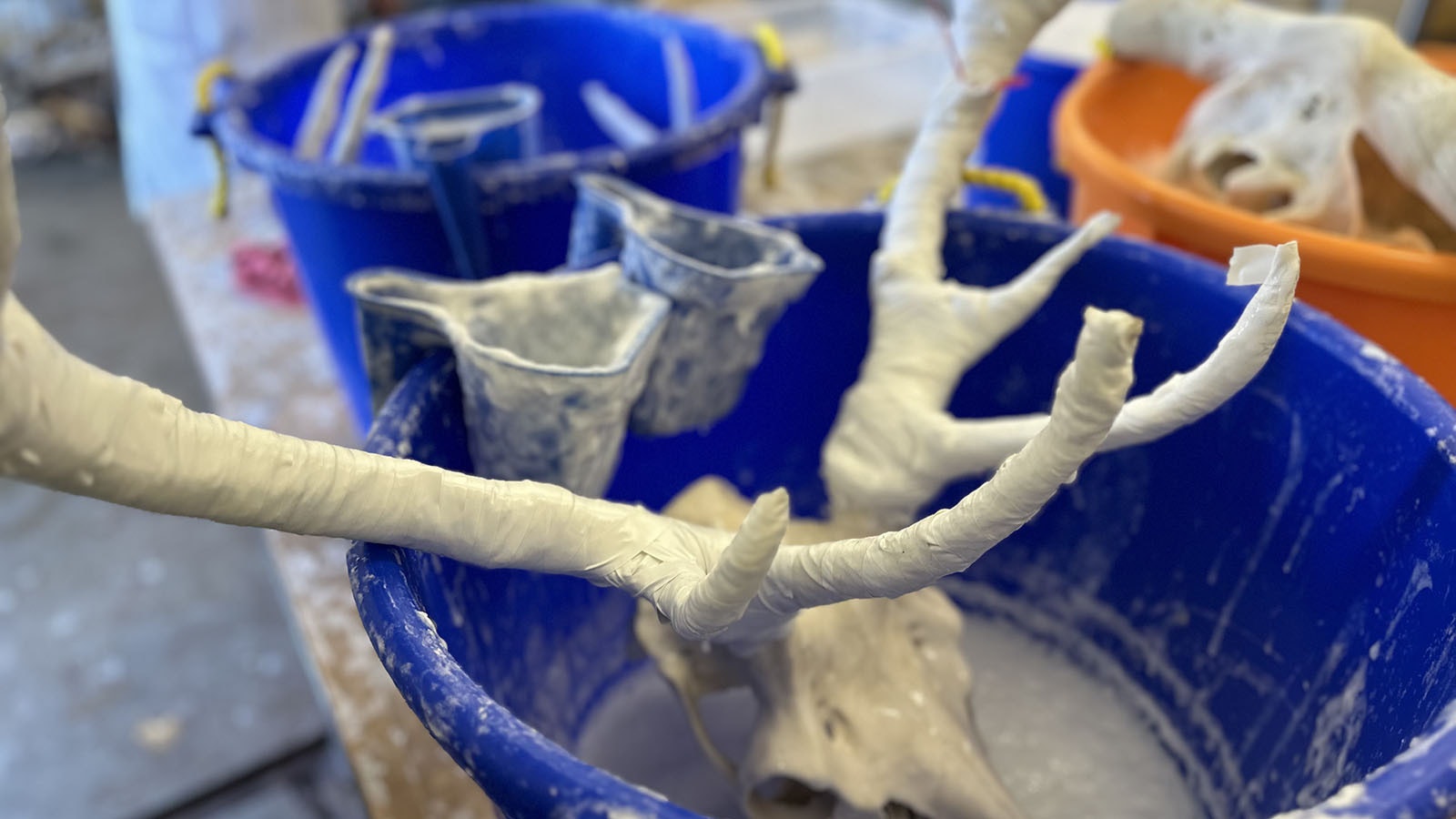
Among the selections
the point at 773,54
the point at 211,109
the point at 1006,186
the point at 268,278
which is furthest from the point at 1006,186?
the point at 268,278

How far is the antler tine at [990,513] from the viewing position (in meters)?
0.27

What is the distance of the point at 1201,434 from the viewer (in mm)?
560

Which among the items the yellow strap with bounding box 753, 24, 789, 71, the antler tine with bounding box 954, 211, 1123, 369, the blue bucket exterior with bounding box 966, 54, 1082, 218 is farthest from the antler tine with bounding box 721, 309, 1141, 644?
the blue bucket exterior with bounding box 966, 54, 1082, 218

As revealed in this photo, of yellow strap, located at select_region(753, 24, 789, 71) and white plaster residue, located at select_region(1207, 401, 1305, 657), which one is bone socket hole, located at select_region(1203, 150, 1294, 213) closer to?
white plaster residue, located at select_region(1207, 401, 1305, 657)

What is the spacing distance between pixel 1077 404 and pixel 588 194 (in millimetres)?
364

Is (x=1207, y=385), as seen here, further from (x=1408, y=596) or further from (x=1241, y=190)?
(x=1241, y=190)

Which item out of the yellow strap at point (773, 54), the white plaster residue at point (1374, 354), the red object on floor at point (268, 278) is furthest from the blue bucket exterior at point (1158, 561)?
the red object on floor at point (268, 278)

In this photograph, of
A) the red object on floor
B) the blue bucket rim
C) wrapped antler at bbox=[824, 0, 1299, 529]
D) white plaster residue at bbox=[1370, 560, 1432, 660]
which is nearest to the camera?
white plaster residue at bbox=[1370, 560, 1432, 660]

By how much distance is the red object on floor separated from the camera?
1.00m

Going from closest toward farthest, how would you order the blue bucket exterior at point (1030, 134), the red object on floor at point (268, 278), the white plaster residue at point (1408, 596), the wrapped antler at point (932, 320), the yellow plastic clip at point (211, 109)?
the white plaster residue at point (1408, 596)
the wrapped antler at point (932, 320)
the yellow plastic clip at point (211, 109)
the blue bucket exterior at point (1030, 134)
the red object on floor at point (268, 278)

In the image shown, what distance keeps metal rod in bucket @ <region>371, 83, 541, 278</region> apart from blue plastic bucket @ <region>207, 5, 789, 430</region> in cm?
2

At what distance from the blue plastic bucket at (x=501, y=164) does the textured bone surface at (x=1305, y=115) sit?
1.01 ft

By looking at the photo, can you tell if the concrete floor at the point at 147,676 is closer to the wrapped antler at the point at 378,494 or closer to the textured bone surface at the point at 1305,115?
the wrapped antler at the point at 378,494

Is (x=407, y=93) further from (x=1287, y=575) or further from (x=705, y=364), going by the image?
(x=1287, y=575)
